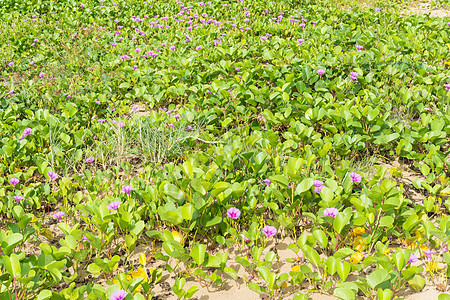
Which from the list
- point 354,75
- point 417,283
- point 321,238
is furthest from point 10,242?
point 354,75

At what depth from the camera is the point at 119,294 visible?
2061 mm

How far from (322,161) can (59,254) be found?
2.05 m

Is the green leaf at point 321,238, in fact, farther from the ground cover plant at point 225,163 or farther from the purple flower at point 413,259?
the purple flower at point 413,259

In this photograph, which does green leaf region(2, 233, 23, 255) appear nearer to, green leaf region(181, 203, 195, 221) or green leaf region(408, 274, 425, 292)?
green leaf region(181, 203, 195, 221)

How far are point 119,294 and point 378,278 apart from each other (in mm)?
1330

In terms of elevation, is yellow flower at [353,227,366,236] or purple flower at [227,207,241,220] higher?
purple flower at [227,207,241,220]

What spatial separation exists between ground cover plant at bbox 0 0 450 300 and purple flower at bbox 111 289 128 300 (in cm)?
6

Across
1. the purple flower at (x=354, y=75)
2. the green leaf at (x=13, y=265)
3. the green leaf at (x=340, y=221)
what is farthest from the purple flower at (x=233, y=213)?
the purple flower at (x=354, y=75)

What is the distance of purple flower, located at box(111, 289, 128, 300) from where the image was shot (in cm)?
205

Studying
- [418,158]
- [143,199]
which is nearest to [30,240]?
[143,199]

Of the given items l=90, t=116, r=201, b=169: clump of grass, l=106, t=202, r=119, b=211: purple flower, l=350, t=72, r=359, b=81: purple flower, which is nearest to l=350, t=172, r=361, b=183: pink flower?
l=90, t=116, r=201, b=169: clump of grass

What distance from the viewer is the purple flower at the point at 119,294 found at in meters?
2.05

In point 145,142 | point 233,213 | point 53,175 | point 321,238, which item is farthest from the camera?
point 145,142

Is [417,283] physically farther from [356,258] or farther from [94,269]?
[94,269]
